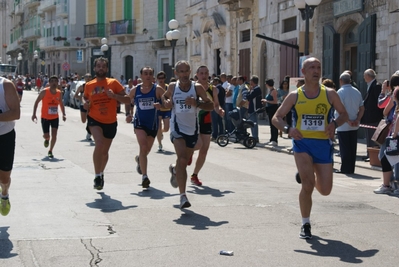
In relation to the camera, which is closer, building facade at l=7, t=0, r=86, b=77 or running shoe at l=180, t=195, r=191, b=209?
running shoe at l=180, t=195, r=191, b=209

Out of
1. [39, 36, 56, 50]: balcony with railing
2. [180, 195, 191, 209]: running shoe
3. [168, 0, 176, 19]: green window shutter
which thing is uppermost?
[168, 0, 176, 19]: green window shutter

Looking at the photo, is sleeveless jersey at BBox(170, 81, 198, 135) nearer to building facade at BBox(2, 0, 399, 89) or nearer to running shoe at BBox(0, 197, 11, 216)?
running shoe at BBox(0, 197, 11, 216)

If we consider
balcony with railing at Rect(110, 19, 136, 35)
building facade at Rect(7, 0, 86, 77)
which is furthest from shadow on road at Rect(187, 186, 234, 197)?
building facade at Rect(7, 0, 86, 77)

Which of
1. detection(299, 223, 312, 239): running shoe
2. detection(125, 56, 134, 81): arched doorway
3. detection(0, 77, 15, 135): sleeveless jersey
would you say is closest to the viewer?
detection(299, 223, 312, 239): running shoe

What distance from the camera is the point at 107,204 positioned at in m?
9.75

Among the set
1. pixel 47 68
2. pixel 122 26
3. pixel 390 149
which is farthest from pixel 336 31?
pixel 47 68

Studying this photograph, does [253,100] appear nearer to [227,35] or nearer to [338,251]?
[338,251]

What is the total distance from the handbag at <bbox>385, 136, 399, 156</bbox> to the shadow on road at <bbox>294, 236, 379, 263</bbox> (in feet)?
12.0

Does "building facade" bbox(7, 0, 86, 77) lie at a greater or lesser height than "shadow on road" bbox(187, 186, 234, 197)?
greater

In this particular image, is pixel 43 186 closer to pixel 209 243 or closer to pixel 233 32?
pixel 209 243

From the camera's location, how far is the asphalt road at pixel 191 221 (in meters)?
6.82

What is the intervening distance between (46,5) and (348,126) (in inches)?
2576

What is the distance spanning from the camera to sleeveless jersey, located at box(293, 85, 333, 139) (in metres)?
7.68

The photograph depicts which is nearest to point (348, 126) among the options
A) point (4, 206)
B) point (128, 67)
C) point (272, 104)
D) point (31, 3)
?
point (272, 104)
